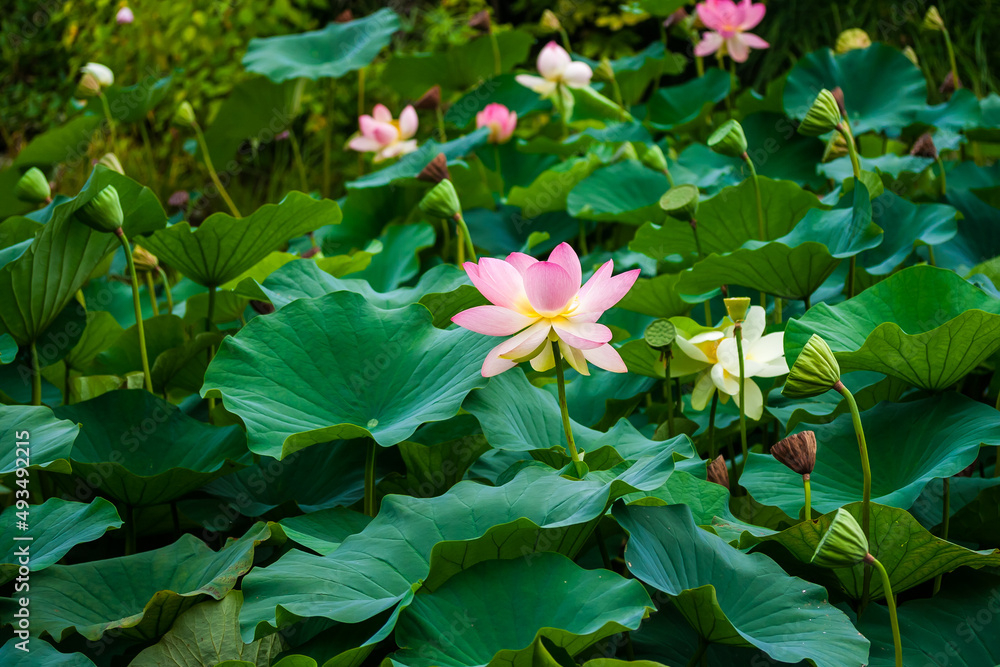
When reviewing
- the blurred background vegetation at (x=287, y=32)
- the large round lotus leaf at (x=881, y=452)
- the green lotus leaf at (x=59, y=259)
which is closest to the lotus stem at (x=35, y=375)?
the green lotus leaf at (x=59, y=259)

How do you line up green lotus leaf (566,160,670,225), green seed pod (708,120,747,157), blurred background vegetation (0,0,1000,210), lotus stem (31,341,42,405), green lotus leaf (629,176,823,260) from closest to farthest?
lotus stem (31,341,42,405) < green seed pod (708,120,747,157) < green lotus leaf (629,176,823,260) < green lotus leaf (566,160,670,225) < blurred background vegetation (0,0,1000,210)

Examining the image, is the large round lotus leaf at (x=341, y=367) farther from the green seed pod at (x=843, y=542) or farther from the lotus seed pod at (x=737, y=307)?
the green seed pod at (x=843, y=542)

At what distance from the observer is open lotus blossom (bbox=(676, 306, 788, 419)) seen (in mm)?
957

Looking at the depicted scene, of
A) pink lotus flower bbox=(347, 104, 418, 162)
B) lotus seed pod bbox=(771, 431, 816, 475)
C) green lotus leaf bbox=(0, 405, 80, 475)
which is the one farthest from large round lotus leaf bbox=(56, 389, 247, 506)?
Result: pink lotus flower bbox=(347, 104, 418, 162)

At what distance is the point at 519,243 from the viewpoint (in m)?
1.78

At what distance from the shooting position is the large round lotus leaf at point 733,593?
0.63 metres

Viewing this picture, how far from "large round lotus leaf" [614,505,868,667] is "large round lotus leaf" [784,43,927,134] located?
1495 mm

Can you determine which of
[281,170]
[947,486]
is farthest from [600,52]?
[947,486]

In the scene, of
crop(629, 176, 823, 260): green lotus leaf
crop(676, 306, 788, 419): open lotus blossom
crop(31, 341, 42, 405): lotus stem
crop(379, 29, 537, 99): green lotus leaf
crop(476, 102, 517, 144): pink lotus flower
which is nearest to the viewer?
crop(676, 306, 788, 419): open lotus blossom

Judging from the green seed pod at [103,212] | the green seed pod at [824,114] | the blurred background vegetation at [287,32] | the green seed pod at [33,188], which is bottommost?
the blurred background vegetation at [287,32]

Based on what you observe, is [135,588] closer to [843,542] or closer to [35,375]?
[35,375]

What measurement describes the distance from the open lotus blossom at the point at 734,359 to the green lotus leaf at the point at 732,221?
375 mm

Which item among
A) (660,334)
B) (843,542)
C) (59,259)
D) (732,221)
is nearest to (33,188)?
(59,259)

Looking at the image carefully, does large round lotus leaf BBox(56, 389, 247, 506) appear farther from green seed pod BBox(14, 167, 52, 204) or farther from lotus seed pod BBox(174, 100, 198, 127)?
lotus seed pod BBox(174, 100, 198, 127)
